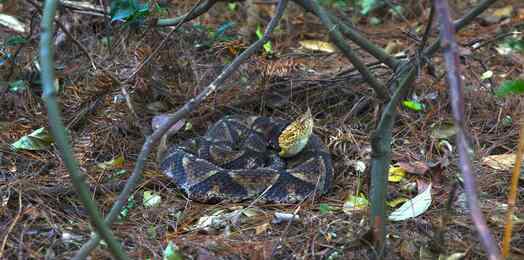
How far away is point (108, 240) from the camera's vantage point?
6.38 feet

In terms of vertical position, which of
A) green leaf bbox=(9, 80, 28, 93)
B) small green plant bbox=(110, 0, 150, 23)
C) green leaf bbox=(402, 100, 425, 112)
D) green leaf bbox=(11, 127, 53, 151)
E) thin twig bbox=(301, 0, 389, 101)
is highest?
small green plant bbox=(110, 0, 150, 23)

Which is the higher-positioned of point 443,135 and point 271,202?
point 443,135

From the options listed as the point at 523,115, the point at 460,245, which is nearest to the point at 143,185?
the point at 460,245

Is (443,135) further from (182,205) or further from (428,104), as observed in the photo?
(182,205)

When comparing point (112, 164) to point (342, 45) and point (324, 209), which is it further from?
point (342, 45)

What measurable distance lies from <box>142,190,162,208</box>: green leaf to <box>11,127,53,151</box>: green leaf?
0.83 m

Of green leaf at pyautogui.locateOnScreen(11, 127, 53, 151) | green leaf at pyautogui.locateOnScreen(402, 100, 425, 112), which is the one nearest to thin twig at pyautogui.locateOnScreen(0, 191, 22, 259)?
green leaf at pyautogui.locateOnScreen(11, 127, 53, 151)

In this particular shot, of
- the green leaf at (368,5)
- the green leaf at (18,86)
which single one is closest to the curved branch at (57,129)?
the green leaf at (18,86)

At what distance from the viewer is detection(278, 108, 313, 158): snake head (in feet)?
13.9

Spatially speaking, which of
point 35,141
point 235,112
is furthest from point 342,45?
point 35,141

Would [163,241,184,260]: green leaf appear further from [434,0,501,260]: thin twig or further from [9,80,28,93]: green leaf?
[9,80,28,93]: green leaf

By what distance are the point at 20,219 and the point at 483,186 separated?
2667 millimetres

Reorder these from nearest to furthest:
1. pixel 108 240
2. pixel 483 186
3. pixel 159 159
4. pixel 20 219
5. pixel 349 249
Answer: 1. pixel 108 240
2. pixel 349 249
3. pixel 20 219
4. pixel 483 186
5. pixel 159 159

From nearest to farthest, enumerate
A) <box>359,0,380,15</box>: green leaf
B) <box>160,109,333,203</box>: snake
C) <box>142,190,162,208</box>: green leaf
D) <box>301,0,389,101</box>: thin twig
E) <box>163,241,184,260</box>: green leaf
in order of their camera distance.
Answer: <box>301,0,389,101</box>: thin twig → <box>163,241,184,260</box>: green leaf → <box>142,190,162,208</box>: green leaf → <box>160,109,333,203</box>: snake → <box>359,0,380,15</box>: green leaf
